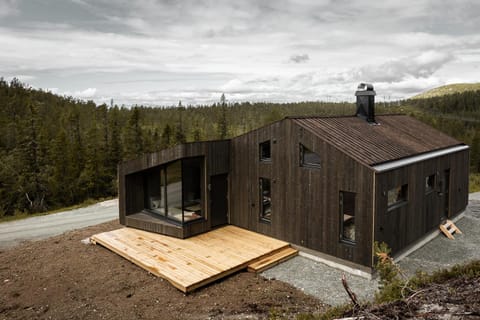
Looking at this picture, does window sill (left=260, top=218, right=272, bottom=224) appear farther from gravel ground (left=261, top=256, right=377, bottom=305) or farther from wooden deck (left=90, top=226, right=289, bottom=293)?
gravel ground (left=261, top=256, right=377, bottom=305)

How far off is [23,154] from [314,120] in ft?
78.8

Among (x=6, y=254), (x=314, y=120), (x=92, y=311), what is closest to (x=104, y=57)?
(x=6, y=254)

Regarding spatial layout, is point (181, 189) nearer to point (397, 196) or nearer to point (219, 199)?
point (219, 199)

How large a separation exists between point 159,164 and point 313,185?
4.44 meters

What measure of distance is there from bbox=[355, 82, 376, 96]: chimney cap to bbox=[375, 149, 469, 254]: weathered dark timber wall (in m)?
3.06

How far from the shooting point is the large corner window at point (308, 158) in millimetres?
8684

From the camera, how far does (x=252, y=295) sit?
23.0 feet

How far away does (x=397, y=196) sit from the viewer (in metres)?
8.64

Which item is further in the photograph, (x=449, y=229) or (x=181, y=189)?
(x=449, y=229)

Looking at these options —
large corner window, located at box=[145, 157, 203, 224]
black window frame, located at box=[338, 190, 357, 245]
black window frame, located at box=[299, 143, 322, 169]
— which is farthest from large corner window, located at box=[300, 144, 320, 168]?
large corner window, located at box=[145, 157, 203, 224]

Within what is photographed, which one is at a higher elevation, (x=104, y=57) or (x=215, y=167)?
(x=104, y=57)

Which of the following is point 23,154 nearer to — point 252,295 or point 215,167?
point 215,167

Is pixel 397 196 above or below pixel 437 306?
below

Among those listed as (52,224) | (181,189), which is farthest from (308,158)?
(52,224)
